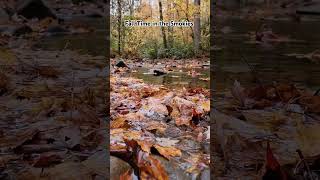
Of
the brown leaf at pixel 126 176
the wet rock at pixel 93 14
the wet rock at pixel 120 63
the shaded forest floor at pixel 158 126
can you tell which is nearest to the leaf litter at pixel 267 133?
the shaded forest floor at pixel 158 126

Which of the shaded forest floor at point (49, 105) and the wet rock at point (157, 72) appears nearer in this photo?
the shaded forest floor at point (49, 105)

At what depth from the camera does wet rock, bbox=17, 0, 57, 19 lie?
3045mm

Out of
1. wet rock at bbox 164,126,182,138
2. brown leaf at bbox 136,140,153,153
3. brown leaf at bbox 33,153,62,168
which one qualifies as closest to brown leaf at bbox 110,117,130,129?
brown leaf at bbox 136,140,153,153

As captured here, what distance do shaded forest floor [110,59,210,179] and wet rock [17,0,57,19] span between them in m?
0.52

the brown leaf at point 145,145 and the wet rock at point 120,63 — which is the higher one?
the wet rock at point 120,63

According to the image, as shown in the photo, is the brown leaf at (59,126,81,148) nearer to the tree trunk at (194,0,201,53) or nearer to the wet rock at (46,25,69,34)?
the wet rock at (46,25,69,34)

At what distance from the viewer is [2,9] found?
9.89 feet

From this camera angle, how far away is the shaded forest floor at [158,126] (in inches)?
123

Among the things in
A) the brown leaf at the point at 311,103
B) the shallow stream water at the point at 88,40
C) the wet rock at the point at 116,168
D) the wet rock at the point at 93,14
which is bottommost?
the wet rock at the point at 116,168

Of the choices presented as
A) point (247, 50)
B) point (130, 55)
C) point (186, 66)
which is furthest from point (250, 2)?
point (130, 55)

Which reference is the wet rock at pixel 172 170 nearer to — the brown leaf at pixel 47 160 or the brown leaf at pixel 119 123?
the brown leaf at pixel 119 123

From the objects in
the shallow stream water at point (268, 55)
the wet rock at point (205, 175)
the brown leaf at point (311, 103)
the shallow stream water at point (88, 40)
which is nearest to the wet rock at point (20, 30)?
the shallow stream water at point (88, 40)

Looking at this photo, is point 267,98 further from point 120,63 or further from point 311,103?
point 120,63

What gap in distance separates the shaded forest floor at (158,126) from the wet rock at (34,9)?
52 cm
